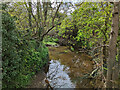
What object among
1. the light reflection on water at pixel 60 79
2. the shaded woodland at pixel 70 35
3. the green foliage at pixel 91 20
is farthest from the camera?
the light reflection on water at pixel 60 79

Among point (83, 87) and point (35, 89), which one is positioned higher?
point (35, 89)

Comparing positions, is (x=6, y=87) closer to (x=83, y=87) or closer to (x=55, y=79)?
(x=55, y=79)

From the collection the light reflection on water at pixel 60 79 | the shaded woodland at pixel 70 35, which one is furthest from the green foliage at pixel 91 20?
the light reflection on water at pixel 60 79

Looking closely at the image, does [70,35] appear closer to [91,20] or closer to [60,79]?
[91,20]

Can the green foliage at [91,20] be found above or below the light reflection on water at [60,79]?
above

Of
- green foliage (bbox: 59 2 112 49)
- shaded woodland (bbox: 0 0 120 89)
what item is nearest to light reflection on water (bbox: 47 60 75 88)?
shaded woodland (bbox: 0 0 120 89)

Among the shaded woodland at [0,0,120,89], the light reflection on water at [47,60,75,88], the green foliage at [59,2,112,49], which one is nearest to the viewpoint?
the shaded woodland at [0,0,120,89]

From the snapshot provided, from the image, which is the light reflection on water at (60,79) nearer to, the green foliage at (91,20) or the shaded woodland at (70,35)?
the shaded woodland at (70,35)

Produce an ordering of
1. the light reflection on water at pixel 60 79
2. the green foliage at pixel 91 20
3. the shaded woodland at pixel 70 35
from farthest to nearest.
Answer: the light reflection on water at pixel 60 79
the green foliage at pixel 91 20
the shaded woodland at pixel 70 35

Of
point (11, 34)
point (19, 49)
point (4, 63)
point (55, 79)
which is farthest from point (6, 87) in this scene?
point (55, 79)

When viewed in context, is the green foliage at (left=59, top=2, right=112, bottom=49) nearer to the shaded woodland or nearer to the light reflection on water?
the shaded woodland

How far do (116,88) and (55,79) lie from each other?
2.88 metres

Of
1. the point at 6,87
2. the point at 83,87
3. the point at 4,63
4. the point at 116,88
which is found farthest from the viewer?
the point at 83,87

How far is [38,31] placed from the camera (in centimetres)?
433
